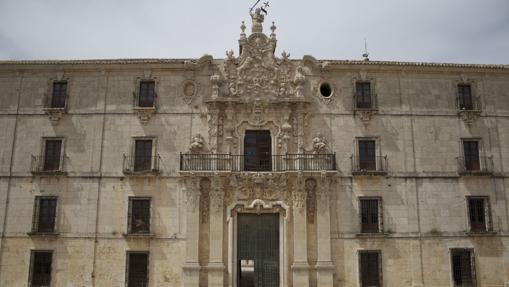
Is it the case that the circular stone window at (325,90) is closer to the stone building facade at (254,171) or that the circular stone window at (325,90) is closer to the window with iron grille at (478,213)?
the stone building facade at (254,171)

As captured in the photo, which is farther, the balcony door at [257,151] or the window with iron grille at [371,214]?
the balcony door at [257,151]

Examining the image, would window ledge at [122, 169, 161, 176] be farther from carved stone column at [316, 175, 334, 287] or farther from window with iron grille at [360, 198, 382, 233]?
window with iron grille at [360, 198, 382, 233]

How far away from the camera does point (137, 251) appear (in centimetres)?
2541

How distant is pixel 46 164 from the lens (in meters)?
26.5

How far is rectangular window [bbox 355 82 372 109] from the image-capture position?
27297mm

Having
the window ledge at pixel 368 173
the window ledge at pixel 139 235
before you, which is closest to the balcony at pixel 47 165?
the window ledge at pixel 139 235

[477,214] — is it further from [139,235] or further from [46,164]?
[46,164]

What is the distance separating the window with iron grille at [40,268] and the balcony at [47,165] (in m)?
3.91

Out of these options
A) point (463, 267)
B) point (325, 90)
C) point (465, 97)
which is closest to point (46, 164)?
point (325, 90)

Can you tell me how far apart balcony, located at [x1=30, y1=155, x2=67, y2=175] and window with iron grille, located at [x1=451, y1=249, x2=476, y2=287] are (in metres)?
19.9

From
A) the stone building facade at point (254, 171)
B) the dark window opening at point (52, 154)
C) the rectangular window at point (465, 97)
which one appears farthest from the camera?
the rectangular window at point (465, 97)

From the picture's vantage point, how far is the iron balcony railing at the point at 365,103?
2709 centimetres

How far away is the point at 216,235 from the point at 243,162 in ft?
12.6

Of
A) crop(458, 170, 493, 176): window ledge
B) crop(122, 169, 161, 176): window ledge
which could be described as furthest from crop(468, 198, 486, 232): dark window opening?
crop(122, 169, 161, 176): window ledge
